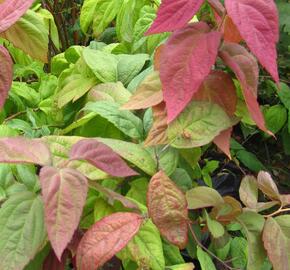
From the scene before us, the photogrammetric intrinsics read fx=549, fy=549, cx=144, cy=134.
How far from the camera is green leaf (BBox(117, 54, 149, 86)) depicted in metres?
0.95

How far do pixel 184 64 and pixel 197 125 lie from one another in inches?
3.6

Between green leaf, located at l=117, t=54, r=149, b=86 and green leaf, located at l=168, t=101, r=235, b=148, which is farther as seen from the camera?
green leaf, located at l=117, t=54, r=149, b=86

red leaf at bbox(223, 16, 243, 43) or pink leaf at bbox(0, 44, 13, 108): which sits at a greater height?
red leaf at bbox(223, 16, 243, 43)

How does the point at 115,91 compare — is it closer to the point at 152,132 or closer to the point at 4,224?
the point at 152,132

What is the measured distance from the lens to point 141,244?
0.68m

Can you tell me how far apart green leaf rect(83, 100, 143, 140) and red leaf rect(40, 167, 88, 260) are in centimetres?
20

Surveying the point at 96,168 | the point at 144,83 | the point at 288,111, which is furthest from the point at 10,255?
the point at 288,111

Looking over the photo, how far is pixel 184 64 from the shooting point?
2.13 ft

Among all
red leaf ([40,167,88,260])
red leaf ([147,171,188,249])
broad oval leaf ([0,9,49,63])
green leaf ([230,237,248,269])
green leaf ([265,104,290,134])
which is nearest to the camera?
red leaf ([40,167,88,260])

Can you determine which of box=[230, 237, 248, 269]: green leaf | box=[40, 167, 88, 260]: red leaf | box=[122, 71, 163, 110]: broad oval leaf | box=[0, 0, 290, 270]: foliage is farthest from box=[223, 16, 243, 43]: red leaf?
box=[230, 237, 248, 269]: green leaf

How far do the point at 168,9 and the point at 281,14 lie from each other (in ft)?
3.88

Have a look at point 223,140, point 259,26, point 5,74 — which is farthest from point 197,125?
point 5,74

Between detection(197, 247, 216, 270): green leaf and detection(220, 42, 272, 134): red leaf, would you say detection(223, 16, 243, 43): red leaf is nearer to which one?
detection(220, 42, 272, 134): red leaf

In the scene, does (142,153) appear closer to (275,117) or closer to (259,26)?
(259,26)
